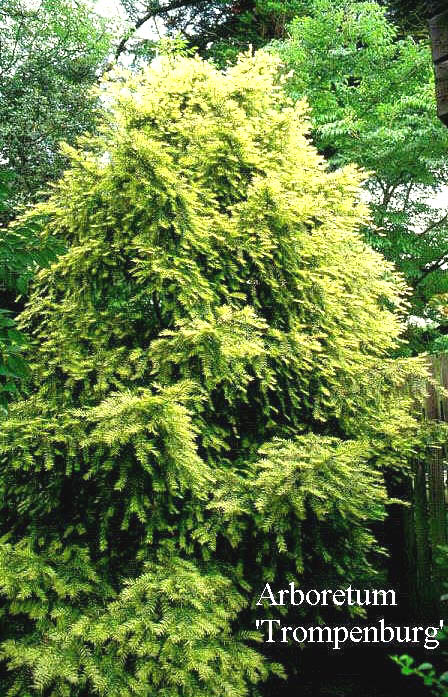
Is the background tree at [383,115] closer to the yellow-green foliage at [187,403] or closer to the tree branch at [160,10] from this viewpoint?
the yellow-green foliage at [187,403]

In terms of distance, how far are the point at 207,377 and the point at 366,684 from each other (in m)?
2.44

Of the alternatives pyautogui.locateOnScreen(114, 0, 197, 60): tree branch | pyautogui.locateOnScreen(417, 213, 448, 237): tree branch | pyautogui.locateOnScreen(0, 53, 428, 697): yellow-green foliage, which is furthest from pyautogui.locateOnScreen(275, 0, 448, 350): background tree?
pyautogui.locateOnScreen(114, 0, 197, 60): tree branch

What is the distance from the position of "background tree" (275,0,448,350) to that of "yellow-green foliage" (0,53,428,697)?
4.30 meters

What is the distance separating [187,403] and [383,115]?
20.9 feet

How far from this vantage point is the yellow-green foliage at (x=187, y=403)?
2.70 m

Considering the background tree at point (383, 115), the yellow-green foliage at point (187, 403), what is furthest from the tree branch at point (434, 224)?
the yellow-green foliage at point (187, 403)

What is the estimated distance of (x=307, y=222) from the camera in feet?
12.1

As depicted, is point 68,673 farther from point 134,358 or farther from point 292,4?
point 292,4

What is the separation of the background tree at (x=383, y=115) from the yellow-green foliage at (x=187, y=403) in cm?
430

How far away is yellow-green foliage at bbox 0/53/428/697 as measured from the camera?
2699 millimetres

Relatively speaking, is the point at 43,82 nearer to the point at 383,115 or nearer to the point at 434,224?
the point at 383,115

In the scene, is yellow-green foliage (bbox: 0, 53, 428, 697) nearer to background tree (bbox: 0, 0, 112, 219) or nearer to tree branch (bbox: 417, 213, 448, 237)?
tree branch (bbox: 417, 213, 448, 237)

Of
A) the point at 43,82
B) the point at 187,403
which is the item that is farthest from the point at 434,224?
the point at 187,403

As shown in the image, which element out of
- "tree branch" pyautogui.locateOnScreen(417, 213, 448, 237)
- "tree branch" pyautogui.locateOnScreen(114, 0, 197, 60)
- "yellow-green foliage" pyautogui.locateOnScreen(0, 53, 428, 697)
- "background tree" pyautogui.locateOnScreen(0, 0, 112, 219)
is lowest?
"yellow-green foliage" pyautogui.locateOnScreen(0, 53, 428, 697)
